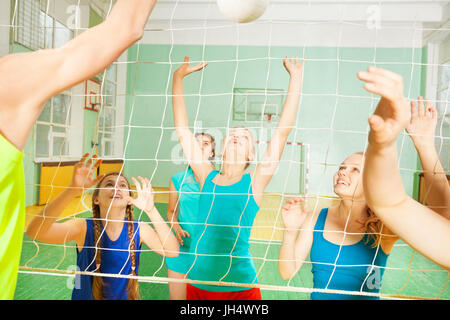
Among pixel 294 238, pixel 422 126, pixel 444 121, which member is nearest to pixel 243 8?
pixel 422 126

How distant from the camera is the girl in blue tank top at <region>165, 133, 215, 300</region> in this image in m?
1.37

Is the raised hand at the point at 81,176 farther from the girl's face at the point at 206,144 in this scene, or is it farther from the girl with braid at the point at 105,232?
the girl's face at the point at 206,144

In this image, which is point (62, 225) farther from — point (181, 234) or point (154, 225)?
point (181, 234)

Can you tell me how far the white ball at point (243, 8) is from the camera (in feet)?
3.69

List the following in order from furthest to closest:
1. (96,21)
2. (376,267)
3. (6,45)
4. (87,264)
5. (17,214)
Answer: (96,21)
(6,45)
(87,264)
(376,267)
(17,214)

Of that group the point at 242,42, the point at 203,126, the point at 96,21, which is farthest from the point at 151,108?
the point at 242,42

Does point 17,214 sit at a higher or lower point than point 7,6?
lower

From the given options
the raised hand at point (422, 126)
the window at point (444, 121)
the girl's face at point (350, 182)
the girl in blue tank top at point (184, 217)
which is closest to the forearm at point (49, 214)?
the girl in blue tank top at point (184, 217)

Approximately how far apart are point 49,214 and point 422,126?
1.26 m

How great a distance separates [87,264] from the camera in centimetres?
111

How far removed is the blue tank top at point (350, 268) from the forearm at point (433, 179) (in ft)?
0.73

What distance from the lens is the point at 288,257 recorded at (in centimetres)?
100

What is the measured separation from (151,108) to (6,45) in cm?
271

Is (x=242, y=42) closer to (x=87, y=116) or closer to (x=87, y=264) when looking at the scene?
(x=87, y=116)
